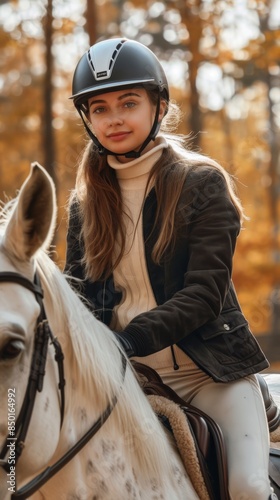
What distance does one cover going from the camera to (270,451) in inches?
141

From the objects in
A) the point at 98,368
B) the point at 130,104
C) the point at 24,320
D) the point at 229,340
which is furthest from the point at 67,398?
the point at 130,104

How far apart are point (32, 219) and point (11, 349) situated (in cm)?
42

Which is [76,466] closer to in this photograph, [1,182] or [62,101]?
[1,182]

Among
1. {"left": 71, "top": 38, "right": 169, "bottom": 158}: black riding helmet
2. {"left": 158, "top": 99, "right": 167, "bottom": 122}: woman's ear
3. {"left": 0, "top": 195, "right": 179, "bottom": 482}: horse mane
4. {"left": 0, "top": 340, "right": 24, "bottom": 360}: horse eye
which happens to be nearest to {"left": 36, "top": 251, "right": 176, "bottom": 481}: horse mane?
{"left": 0, "top": 195, "right": 179, "bottom": 482}: horse mane

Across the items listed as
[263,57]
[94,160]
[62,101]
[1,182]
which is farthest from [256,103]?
[94,160]

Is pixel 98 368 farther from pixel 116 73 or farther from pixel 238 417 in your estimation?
pixel 116 73

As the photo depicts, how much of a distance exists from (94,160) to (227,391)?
131 centimetres

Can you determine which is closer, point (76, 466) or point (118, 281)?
point (76, 466)

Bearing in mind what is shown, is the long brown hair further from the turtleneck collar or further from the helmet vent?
the helmet vent

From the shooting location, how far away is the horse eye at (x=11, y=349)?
2.39 m

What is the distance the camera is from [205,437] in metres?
3.13

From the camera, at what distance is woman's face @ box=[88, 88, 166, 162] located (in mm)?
3656

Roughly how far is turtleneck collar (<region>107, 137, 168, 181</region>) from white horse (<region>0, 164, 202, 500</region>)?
0.99 m

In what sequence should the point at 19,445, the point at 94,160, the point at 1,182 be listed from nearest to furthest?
the point at 19,445 → the point at 94,160 → the point at 1,182
